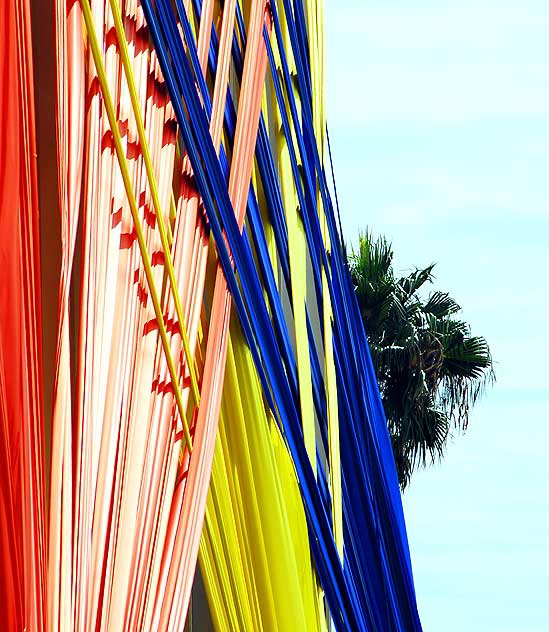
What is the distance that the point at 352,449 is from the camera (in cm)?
143

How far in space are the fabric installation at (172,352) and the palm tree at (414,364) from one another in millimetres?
4831

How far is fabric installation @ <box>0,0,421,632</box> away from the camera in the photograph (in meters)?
0.66

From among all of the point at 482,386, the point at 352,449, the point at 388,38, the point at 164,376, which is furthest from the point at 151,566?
the point at 388,38

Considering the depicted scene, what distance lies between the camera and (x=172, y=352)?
91cm

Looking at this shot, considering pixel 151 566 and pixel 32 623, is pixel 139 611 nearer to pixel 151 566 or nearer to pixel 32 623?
pixel 151 566

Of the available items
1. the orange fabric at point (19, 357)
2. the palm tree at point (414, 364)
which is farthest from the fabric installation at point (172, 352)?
the palm tree at point (414, 364)

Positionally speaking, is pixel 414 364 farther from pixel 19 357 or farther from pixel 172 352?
pixel 19 357

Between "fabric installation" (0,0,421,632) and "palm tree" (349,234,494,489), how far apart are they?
483 centimetres

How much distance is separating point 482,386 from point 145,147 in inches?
223

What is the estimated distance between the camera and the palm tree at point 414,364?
6238 mm

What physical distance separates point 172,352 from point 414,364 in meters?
5.46

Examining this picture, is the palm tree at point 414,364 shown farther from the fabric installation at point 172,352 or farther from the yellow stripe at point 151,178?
the yellow stripe at point 151,178

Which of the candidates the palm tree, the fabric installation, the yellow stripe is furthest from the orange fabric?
the palm tree

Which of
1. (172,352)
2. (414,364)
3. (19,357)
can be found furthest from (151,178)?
(414,364)
